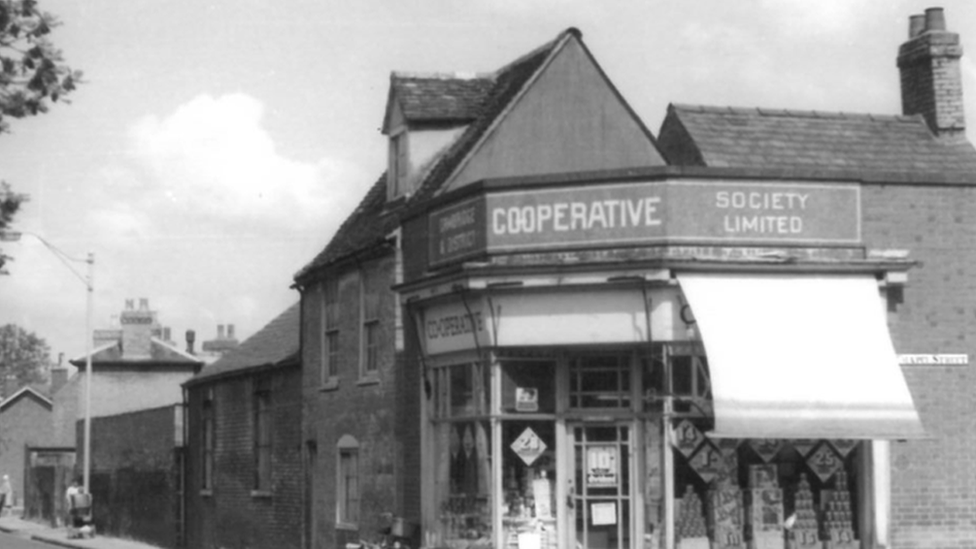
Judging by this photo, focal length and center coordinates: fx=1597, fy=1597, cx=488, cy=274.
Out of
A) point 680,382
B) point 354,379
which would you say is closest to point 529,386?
point 680,382

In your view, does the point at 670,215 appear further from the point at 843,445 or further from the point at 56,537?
the point at 56,537

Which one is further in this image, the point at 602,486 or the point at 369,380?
the point at 369,380

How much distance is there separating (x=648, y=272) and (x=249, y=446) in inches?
603

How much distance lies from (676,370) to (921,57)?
26.8 feet

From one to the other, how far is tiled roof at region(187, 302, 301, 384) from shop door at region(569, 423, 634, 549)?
1157 cm

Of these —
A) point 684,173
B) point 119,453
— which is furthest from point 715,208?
point 119,453

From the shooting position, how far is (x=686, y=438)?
1966 cm

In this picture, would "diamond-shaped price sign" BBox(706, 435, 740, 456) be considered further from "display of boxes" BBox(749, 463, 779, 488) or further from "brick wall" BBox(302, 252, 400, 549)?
"brick wall" BBox(302, 252, 400, 549)

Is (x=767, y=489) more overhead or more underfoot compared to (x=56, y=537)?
more overhead

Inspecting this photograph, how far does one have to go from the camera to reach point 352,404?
2658 centimetres

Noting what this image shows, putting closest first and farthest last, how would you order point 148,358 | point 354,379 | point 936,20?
point 936,20 < point 354,379 < point 148,358

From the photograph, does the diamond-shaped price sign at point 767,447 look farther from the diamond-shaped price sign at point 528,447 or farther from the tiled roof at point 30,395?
the tiled roof at point 30,395

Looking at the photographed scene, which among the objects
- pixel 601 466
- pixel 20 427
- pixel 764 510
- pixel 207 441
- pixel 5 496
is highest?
pixel 20 427

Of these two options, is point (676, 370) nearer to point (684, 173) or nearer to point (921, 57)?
point (684, 173)
